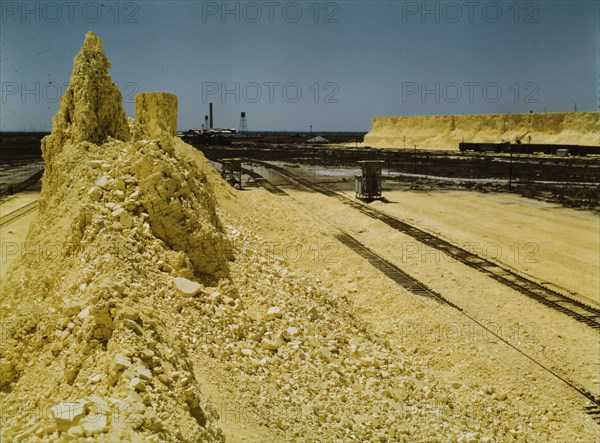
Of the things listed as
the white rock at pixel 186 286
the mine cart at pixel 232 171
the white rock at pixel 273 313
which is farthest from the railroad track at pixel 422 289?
the mine cart at pixel 232 171

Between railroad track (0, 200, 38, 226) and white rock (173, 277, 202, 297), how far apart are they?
19.6 meters

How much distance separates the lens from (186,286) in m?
7.30

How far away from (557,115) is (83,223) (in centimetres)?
7824

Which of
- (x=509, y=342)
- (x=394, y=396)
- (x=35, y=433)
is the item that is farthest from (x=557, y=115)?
(x=35, y=433)

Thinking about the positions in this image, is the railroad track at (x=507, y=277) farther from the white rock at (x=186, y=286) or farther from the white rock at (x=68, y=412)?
the white rock at (x=68, y=412)

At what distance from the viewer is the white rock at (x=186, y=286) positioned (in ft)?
23.6

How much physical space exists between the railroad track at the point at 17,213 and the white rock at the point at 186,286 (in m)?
19.6

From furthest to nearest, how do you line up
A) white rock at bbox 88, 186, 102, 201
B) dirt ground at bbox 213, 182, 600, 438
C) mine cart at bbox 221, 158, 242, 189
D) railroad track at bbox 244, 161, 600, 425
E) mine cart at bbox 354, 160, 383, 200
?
mine cart at bbox 221, 158, 242, 189 → mine cart at bbox 354, 160, 383, 200 → dirt ground at bbox 213, 182, 600, 438 → railroad track at bbox 244, 161, 600, 425 → white rock at bbox 88, 186, 102, 201

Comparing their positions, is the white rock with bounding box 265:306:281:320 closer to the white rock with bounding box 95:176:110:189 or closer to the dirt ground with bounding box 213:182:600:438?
the white rock with bounding box 95:176:110:189

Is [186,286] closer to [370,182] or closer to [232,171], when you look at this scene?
[370,182]

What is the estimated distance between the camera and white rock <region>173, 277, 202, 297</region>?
719 cm

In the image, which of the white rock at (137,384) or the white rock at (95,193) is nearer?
the white rock at (137,384)

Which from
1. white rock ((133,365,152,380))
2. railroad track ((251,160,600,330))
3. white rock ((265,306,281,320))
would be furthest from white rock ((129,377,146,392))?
railroad track ((251,160,600,330))

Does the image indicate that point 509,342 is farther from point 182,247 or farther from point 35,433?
point 35,433
